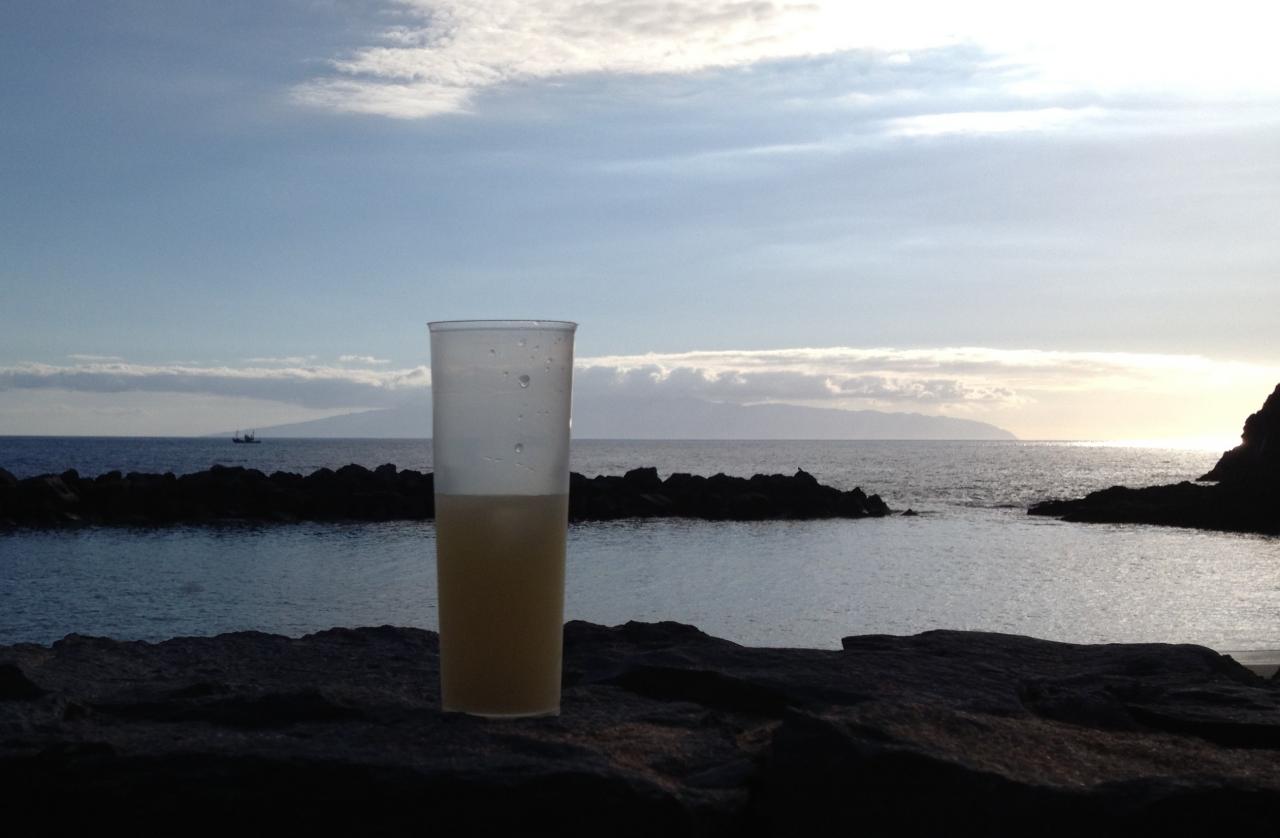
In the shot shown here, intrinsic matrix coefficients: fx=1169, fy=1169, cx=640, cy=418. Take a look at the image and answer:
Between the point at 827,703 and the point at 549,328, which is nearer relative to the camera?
the point at 549,328

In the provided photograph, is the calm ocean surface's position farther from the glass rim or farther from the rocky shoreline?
the glass rim

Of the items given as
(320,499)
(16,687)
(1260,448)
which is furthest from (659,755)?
(1260,448)

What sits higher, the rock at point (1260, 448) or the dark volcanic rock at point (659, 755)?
the rock at point (1260, 448)

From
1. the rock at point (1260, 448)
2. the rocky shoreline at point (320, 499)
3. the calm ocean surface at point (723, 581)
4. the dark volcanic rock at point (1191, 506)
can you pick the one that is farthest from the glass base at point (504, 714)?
the rock at point (1260, 448)

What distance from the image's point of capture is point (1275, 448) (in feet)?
148

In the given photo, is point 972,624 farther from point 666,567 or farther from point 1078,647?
point 1078,647

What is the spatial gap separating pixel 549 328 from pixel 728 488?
107 ft

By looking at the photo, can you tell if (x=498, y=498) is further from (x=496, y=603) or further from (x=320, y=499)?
(x=320, y=499)

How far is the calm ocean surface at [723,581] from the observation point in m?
12.5

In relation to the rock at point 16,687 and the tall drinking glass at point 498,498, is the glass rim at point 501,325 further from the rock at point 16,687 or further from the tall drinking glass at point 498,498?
the rock at point 16,687

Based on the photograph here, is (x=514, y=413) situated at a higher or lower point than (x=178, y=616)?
higher

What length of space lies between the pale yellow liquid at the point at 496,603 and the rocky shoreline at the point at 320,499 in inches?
1080

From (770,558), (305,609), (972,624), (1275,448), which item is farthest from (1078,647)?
(1275,448)

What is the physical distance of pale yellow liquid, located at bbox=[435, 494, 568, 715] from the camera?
2.40m
